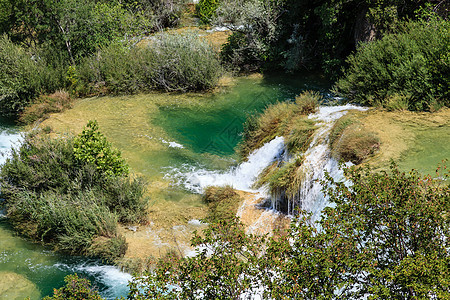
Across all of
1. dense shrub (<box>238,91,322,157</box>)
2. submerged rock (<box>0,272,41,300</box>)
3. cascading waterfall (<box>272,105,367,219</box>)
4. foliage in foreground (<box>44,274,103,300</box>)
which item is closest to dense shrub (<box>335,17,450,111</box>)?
dense shrub (<box>238,91,322,157</box>)

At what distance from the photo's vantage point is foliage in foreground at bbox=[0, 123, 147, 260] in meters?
10.8

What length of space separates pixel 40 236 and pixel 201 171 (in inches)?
202

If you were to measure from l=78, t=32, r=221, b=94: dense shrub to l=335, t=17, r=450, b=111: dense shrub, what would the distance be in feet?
23.8

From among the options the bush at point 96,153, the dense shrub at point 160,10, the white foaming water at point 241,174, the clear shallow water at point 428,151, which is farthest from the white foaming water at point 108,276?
the dense shrub at point 160,10

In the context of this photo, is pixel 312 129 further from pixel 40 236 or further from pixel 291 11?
pixel 291 11

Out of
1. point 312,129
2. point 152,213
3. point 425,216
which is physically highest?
point 425,216

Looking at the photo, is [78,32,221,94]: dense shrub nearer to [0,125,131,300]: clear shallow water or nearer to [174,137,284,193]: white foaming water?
[174,137,284,193]: white foaming water

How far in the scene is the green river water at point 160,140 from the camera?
10.1 metres

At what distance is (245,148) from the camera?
14.7m

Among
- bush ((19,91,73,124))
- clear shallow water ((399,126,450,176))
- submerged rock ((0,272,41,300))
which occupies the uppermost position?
clear shallow water ((399,126,450,176))

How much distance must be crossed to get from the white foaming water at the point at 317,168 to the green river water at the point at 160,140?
6.16 feet

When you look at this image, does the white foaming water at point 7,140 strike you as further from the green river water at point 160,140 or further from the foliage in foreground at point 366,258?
the foliage in foreground at point 366,258

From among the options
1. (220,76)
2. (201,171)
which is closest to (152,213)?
(201,171)

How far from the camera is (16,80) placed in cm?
1830
